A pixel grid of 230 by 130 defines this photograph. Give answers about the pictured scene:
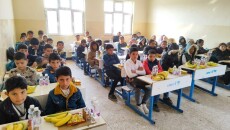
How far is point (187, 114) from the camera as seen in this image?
3.43 m

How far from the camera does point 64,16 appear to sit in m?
8.09

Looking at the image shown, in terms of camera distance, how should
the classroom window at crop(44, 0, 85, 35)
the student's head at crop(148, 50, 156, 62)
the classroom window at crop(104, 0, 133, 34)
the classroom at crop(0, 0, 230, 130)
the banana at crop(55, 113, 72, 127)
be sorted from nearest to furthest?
the banana at crop(55, 113, 72, 127), the classroom at crop(0, 0, 230, 130), the student's head at crop(148, 50, 156, 62), the classroom window at crop(44, 0, 85, 35), the classroom window at crop(104, 0, 133, 34)

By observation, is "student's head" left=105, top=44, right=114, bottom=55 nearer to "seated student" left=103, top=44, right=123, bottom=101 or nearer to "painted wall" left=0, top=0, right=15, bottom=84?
"seated student" left=103, top=44, right=123, bottom=101

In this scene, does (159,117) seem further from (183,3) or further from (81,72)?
(183,3)

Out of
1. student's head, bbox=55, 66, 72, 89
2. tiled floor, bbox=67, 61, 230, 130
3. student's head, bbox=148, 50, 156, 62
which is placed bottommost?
tiled floor, bbox=67, 61, 230, 130

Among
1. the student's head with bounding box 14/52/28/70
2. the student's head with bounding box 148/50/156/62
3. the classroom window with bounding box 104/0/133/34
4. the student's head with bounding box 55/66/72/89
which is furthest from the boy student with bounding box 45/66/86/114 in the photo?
the classroom window with bounding box 104/0/133/34

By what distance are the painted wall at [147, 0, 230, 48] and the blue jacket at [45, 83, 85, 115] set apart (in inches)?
254

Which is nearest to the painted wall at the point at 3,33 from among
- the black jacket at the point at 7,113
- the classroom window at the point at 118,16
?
the black jacket at the point at 7,113

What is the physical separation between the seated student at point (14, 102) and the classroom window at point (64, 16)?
669cm

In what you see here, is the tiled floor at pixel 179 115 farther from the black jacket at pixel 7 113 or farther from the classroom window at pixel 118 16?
the classroom window at pixel 118 16

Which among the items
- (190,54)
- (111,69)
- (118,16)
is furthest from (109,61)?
(118,16)

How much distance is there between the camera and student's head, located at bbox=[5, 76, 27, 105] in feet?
5.42

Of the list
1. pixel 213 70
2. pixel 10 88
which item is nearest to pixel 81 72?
pixel 213 70

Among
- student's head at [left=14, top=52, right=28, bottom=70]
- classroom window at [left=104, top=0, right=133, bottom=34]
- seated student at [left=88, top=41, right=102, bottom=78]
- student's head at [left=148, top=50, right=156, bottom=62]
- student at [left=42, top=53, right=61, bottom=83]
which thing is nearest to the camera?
student's head at [left=14, top=52, right=28, bottom=70]
